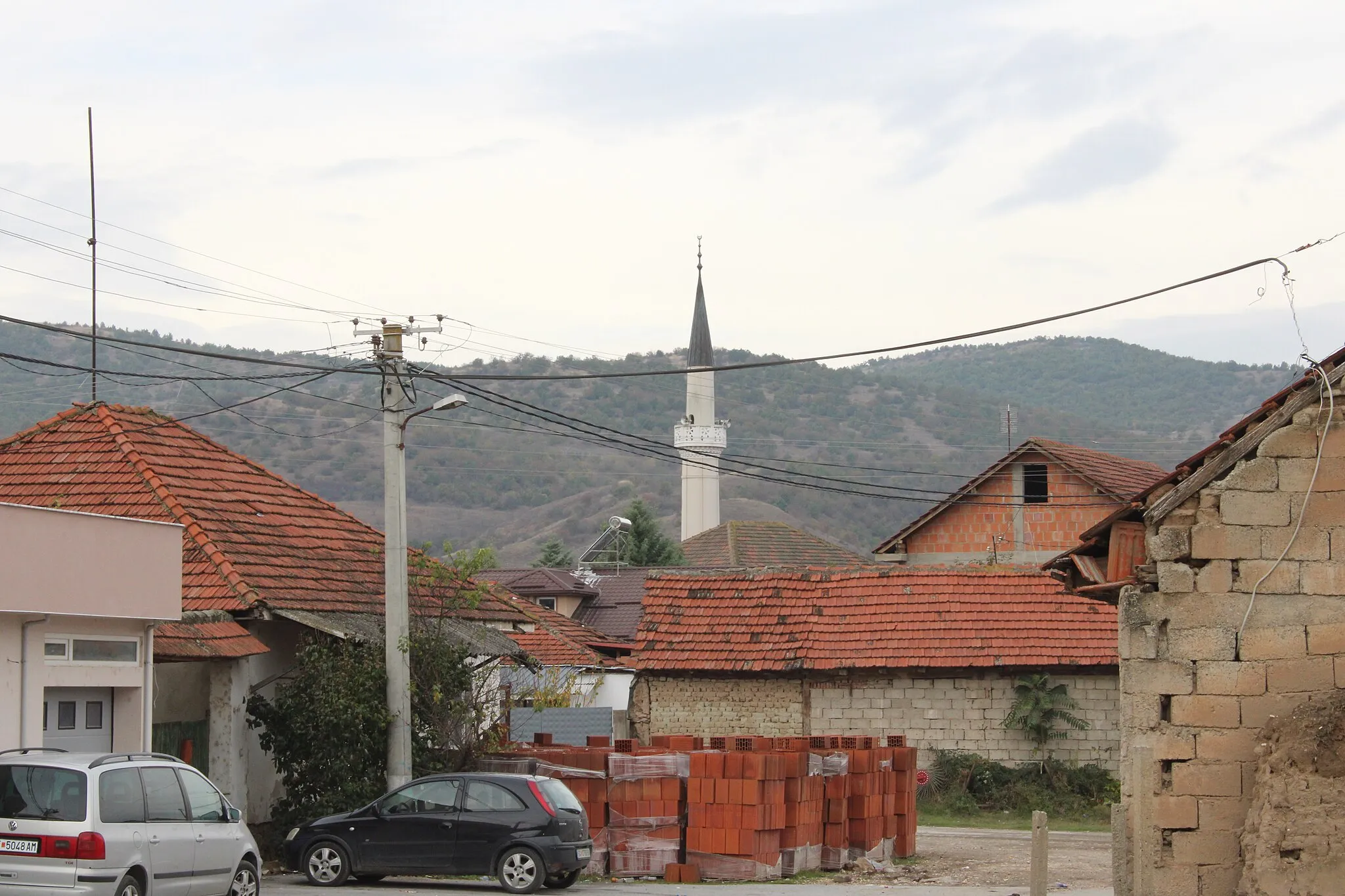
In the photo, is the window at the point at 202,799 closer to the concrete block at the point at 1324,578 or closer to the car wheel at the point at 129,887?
the car wheel at the point at 129,887

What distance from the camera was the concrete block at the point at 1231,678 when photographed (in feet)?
43.5

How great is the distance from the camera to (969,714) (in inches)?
1184

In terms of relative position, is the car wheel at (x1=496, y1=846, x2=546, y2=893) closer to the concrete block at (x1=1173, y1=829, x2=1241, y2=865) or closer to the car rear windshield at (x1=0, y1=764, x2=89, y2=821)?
the car rear windshield at (x1=0, y1=764, x2=89, y2=821)

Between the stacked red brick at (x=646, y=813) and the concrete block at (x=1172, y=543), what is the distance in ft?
28.3

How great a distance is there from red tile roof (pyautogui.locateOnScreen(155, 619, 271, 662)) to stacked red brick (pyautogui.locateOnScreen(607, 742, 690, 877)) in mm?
5136

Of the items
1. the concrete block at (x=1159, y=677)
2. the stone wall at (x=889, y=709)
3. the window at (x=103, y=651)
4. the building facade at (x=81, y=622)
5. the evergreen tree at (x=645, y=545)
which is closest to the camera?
the concrete block at (x=1159, y=677)

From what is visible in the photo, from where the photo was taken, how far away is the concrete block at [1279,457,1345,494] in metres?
13.3

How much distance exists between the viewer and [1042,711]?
29469mm

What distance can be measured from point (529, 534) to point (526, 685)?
8242 cm

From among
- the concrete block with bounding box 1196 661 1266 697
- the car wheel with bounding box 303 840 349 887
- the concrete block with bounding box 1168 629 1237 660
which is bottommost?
the car wheel with bounding box 303 840 349 887

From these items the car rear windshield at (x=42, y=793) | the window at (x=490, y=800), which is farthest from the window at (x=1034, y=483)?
the car rear windshield at (x=42, y=793)

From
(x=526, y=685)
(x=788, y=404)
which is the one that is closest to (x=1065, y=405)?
(x=788, y=404)

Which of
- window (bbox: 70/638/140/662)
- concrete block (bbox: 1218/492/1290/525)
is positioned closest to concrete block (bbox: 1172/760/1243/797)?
concrete block (bbox: 1218/492/1290/525)

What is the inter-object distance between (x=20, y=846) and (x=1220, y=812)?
10.1 m
